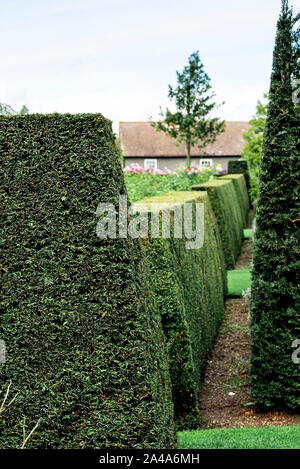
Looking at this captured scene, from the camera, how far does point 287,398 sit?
5.92 meters

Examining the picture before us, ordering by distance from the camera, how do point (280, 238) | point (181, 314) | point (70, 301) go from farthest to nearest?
point (280, 238), point (181, 314), point (70, 301)

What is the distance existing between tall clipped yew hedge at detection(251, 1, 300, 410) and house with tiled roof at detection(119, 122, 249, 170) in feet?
141

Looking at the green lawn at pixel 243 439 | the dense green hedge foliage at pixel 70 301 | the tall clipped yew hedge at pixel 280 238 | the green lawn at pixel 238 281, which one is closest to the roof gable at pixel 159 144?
the green lawn at pixel 238 281

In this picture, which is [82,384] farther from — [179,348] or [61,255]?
[179,348]

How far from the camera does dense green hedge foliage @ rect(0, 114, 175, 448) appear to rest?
3.20 meters

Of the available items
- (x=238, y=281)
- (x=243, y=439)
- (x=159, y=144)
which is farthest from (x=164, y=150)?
(x=243, y=439)

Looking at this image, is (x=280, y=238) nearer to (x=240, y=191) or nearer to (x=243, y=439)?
(x=243, y=439)

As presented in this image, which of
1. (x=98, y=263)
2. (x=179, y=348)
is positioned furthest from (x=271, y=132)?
(x=98, y=263)

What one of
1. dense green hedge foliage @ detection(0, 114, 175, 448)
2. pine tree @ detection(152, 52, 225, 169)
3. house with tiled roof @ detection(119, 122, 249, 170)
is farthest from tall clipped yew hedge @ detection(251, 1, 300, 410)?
house with tiled roof @ detection(119, 122, 249, 170)

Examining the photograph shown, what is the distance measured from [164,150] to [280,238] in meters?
45.5

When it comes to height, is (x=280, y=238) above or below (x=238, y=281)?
above

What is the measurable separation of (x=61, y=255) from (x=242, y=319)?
298 inches

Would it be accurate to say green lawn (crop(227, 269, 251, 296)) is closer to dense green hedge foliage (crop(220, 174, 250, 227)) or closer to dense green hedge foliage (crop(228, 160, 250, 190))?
dense green hedge foliage (crop(220, 174, 250, 227))

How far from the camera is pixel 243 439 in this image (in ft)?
15.6
